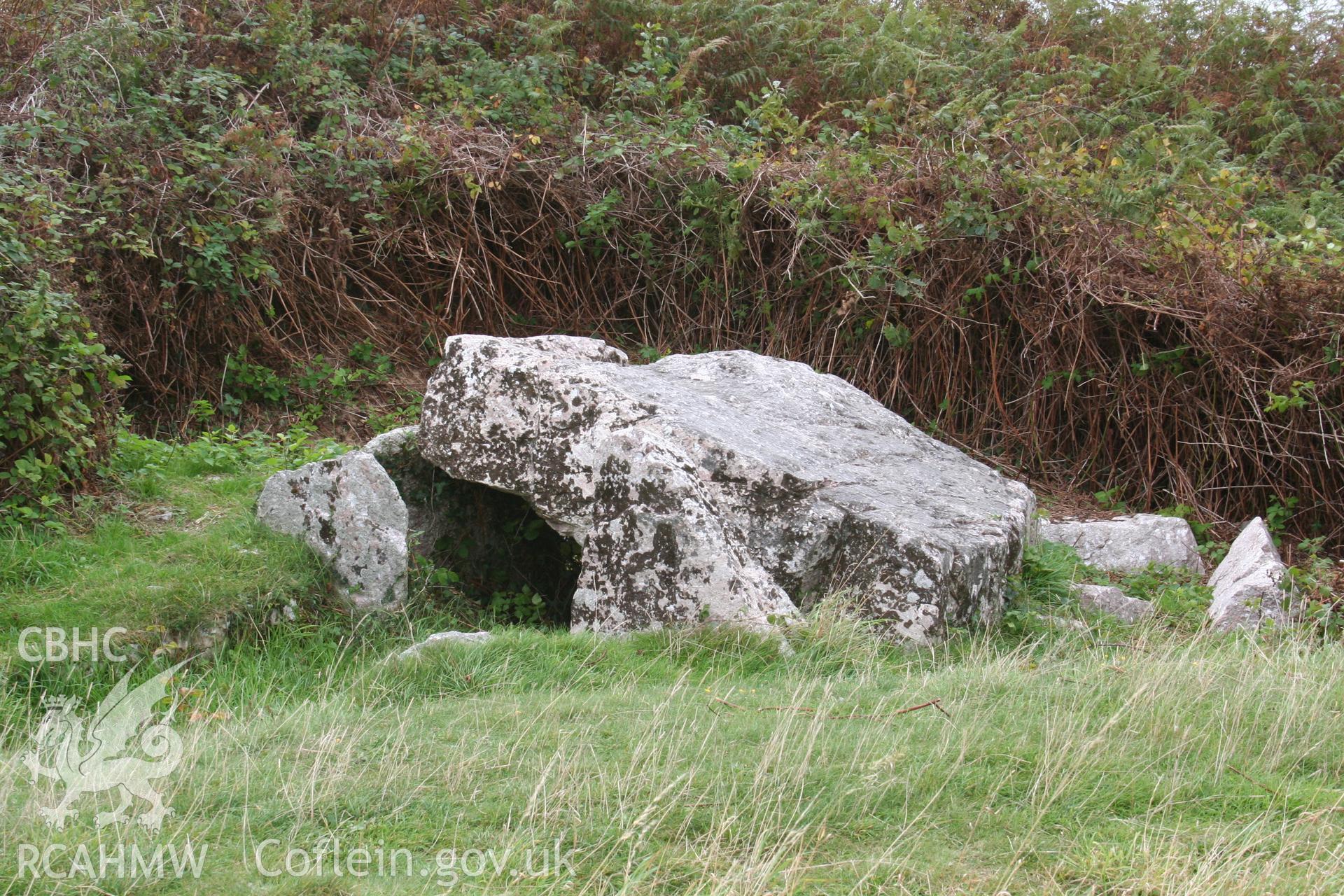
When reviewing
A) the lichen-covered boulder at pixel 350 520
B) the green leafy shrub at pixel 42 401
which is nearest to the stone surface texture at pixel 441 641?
the lichen-covered boulder at pixel 350 520

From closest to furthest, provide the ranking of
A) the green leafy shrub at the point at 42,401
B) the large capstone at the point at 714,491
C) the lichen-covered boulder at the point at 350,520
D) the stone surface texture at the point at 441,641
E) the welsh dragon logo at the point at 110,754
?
the welsh dragon logo at the point at 110,754
the stone surface texture at the point at 441,641
the large capstone at the point at 714,491
the lichen-covered boulder at the point at 350,520
the green leafy shrub at the point at 42,401

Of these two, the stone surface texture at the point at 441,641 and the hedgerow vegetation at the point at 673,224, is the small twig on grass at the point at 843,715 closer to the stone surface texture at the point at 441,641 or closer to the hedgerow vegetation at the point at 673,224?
the stone surface texture at the point at 441,641

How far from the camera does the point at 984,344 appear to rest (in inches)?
368

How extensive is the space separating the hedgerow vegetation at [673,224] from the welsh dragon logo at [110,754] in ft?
11.5

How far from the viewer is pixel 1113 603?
6828mm

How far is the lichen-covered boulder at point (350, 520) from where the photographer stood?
6055mm

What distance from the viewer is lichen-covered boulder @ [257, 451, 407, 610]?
19.9ft

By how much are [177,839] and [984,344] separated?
24.9 feet

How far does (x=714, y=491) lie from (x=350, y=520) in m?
1.99

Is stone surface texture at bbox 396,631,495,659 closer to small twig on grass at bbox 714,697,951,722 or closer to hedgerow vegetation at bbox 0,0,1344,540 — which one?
small twig on grass at bbox 714,697,951,722

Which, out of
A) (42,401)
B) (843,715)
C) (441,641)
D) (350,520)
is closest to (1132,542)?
(843,715)

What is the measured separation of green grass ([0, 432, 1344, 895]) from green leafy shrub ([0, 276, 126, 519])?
28.5 inches

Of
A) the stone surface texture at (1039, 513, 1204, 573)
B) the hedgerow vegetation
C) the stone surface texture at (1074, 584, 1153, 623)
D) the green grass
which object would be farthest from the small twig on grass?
the hedgerow vegetation

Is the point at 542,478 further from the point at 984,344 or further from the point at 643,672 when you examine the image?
the point at 984,344
